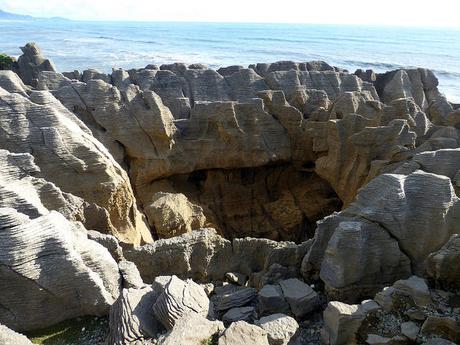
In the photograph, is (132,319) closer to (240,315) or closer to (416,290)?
(240,315)

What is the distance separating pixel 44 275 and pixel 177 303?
246cm

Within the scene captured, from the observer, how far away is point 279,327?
7445mm

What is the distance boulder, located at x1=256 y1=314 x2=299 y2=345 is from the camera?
723 cm

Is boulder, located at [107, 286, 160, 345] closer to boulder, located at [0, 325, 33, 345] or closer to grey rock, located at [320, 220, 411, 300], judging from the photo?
boulder, located at [0, 325, 33, 345]

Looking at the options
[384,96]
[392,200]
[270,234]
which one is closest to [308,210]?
[270,234]

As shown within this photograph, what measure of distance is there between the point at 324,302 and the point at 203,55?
284 ft

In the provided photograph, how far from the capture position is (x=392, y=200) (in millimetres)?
8898

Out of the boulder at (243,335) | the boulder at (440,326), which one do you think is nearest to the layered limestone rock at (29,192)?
the boulder at (243,335)

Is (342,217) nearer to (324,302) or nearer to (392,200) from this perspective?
(392,200)

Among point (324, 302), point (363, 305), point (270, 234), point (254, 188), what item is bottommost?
point (270, 234)

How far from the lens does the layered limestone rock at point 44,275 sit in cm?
757

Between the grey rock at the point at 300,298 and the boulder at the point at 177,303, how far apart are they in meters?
1.52

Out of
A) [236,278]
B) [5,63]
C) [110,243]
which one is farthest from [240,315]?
[5,63]

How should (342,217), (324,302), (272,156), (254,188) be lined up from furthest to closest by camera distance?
(254,188) < (272,156) < (342,217) < (324,302)
